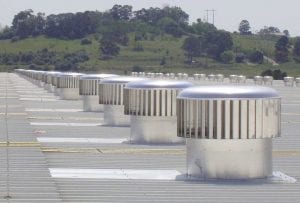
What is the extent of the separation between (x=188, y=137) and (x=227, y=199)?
1964 millimetres

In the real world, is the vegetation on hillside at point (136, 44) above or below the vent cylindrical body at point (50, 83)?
below

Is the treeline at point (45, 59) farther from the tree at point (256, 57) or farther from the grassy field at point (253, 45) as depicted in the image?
the tree at point (256, 57)

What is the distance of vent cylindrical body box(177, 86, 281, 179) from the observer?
12469mm

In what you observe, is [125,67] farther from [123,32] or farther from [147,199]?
[147,199]

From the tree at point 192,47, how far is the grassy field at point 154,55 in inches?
36.8

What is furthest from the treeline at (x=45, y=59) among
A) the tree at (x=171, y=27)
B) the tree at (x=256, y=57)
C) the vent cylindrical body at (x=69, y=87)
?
the vent cylindrical body at (x=69, y=87)

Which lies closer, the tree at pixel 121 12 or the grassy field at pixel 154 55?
the grassy field at pixel 154 55

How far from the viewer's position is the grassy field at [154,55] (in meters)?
116

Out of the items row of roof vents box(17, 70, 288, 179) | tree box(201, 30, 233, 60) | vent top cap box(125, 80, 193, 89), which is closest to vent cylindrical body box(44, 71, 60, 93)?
vent top cap box(125, 80, 193, 89)

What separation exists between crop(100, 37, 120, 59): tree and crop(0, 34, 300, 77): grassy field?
922mm

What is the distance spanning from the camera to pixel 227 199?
1084 cm

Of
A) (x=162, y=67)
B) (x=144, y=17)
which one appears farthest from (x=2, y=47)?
(x=162, y=67)

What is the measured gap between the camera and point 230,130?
12.5 metres

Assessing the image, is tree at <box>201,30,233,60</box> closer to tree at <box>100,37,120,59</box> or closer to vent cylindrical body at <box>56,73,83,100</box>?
tree at <box>100,37,120,59</box>
